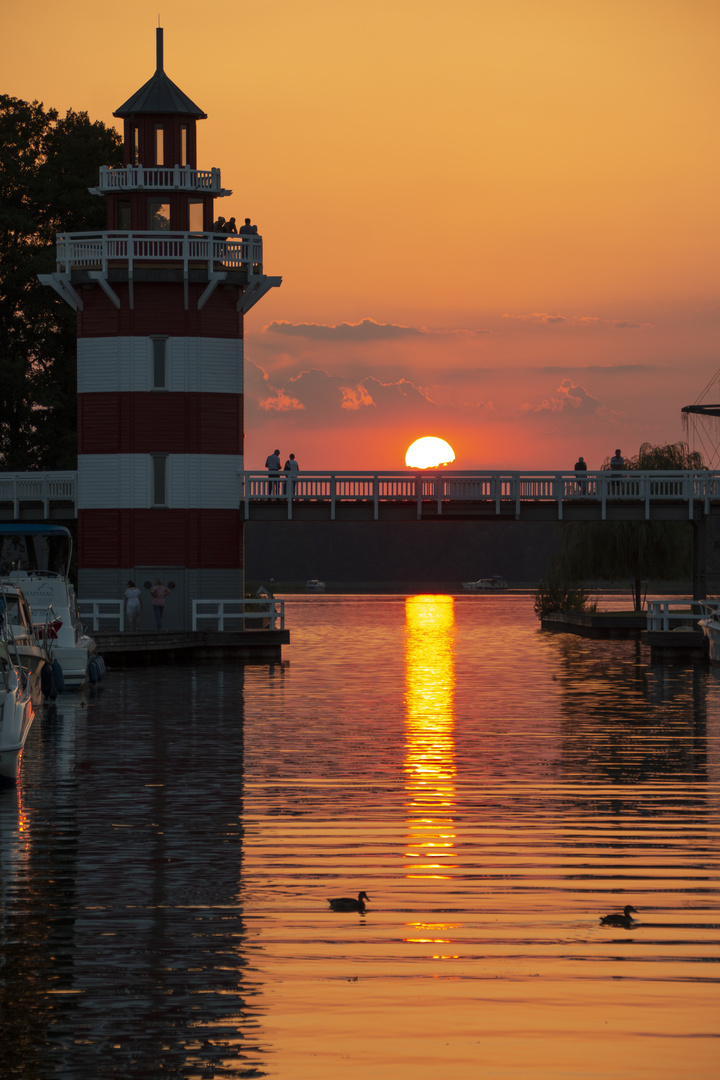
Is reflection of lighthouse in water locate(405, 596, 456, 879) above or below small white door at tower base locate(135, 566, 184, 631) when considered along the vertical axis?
below

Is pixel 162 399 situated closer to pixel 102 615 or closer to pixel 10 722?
pixel 102 615

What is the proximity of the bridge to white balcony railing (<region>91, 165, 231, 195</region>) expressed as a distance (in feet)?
32.9

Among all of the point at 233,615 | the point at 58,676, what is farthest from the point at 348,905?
the point at 233,615

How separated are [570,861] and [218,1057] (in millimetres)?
6493

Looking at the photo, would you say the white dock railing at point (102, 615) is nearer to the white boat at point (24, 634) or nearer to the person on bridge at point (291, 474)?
the person on bridge at point (291, 474)

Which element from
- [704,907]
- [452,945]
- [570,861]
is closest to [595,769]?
[570,861]

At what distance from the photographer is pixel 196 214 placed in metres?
53.4

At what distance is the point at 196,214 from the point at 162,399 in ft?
22.8

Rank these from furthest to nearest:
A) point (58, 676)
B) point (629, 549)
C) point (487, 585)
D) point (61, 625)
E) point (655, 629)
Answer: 1. point (487, 585)
2. point (629, 549)
3. point (655, 629)
4. point (61, 625)
5. point (58, 676)

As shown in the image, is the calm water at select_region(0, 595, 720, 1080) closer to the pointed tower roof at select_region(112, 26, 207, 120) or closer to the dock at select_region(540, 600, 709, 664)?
the dock at select_region(540, 600, 709, 664)

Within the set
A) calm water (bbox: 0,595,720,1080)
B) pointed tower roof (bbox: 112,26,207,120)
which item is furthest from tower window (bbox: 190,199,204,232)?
calm water (bbox: 0,595,720,1080)

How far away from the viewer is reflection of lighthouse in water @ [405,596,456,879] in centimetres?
1527

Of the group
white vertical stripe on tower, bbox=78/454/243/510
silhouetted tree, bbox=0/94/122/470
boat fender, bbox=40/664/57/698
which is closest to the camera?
boat fender, bbox=40/664/57/698

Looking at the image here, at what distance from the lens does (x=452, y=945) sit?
11.4 metres
